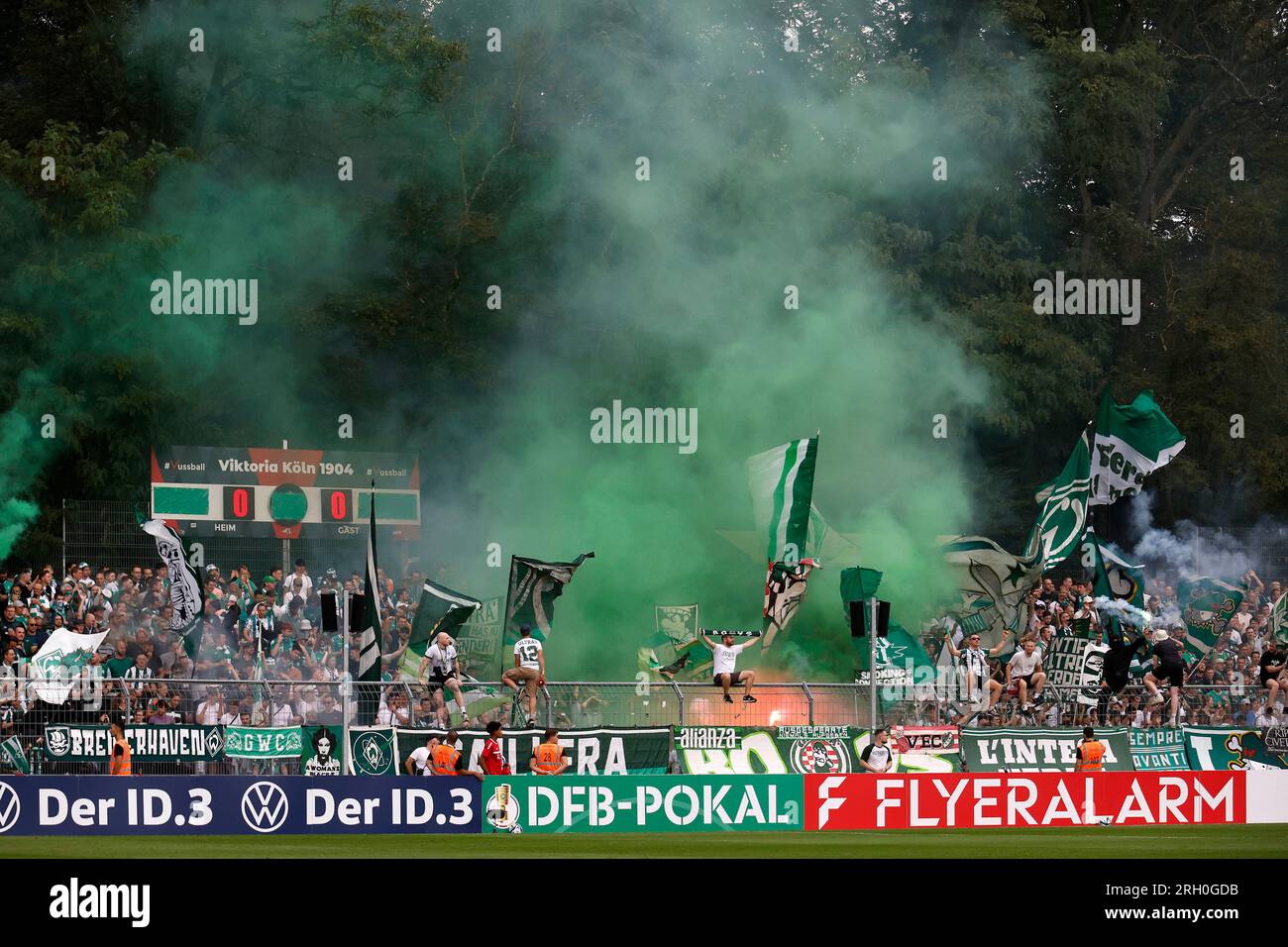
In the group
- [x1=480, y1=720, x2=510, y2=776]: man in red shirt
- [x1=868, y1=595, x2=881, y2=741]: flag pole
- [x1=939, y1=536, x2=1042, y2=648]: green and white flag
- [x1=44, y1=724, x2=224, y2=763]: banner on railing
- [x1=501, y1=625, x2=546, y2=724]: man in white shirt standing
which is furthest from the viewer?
[x1=939, y1=536, x2=1042, y2=648]: green and white flag

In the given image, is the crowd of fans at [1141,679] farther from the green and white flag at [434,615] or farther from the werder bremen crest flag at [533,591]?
the green and white flag at [434,615]

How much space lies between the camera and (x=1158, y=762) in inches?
969

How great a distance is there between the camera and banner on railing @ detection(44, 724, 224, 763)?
20406 millimetres

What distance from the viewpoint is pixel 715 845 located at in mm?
17812

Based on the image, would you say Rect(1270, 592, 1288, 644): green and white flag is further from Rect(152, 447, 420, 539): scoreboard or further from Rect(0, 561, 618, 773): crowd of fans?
Rect(152, 447, 420, 539): scoreboard

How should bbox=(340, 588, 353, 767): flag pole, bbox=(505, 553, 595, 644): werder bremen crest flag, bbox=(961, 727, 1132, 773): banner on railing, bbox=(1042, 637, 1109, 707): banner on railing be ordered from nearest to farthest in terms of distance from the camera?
bbox=(340, 588, 353, 767): flag pole < bbox=(961, 727, 1132, 773): banner on railing < bbox=(505, 553, 595, 644): werder bremen crest flag < bbox=(1042, 637, 1109, 707): banner on railing

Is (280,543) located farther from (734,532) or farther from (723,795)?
(723,795)

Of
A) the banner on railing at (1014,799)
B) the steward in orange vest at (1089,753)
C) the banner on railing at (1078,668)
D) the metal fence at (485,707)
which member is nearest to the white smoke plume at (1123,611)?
the banner on railing at (1078,668)

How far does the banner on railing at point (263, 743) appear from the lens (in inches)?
822

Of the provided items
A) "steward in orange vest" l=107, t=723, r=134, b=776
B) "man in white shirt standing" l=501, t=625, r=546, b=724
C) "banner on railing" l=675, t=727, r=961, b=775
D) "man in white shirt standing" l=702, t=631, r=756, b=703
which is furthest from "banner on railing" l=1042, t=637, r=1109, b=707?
"steward in orange vest" l=107, t=723, r=134, b=776

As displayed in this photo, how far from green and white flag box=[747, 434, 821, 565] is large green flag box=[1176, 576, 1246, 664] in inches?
247

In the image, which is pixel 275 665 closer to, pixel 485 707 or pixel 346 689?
pixel 485 707

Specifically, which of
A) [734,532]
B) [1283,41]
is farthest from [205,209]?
[1283,41]
